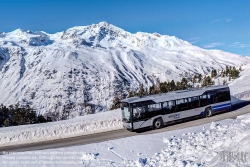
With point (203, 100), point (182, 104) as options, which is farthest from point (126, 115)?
point (203, 100)

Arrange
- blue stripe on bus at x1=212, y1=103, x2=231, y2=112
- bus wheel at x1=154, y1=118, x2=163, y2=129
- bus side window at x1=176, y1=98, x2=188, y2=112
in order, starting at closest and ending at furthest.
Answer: bus wheel at x1=154, y1=118, x2=163, y2=129 → bus side window at x1=176, y1=98, x2=188, y2=112 → blue stripe on bus at x1=212, y1=103, x2=231, y2=112

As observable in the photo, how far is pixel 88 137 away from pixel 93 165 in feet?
25.2

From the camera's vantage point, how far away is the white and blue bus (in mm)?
18969

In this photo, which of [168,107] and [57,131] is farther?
[57,131]

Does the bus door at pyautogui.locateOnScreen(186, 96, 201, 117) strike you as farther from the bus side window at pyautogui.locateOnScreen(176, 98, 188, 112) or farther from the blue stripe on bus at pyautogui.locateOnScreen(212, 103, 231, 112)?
the blue stripe on bus at pyautogui.locateOnScreen(212, 103, 231, 112)

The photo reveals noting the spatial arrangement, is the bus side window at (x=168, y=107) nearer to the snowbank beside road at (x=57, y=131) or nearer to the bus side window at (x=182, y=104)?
the bus side window at (x=182, y=104)

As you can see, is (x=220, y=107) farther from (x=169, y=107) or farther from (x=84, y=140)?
(x=84, y=140)

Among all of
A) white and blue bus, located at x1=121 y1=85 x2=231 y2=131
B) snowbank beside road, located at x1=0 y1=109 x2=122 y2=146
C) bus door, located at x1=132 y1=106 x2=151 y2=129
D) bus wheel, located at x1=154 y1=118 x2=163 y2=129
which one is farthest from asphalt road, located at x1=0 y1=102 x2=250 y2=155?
snowbank beside road, located at x1=0 y1=109 x2=122 y2=146

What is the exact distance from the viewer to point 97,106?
179 metres

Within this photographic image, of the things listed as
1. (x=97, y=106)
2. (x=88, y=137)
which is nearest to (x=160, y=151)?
(x=88, y=137)

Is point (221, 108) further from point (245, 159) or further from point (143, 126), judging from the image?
point (245, 159)

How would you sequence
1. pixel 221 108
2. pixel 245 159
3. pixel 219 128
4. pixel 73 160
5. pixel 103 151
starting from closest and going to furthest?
pixel 245 159
pixel 73 160
pixel 103 151
pixel 219 128
pixel 221 108

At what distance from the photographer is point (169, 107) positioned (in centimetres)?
2033

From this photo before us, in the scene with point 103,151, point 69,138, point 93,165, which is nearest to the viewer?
point 93,165
